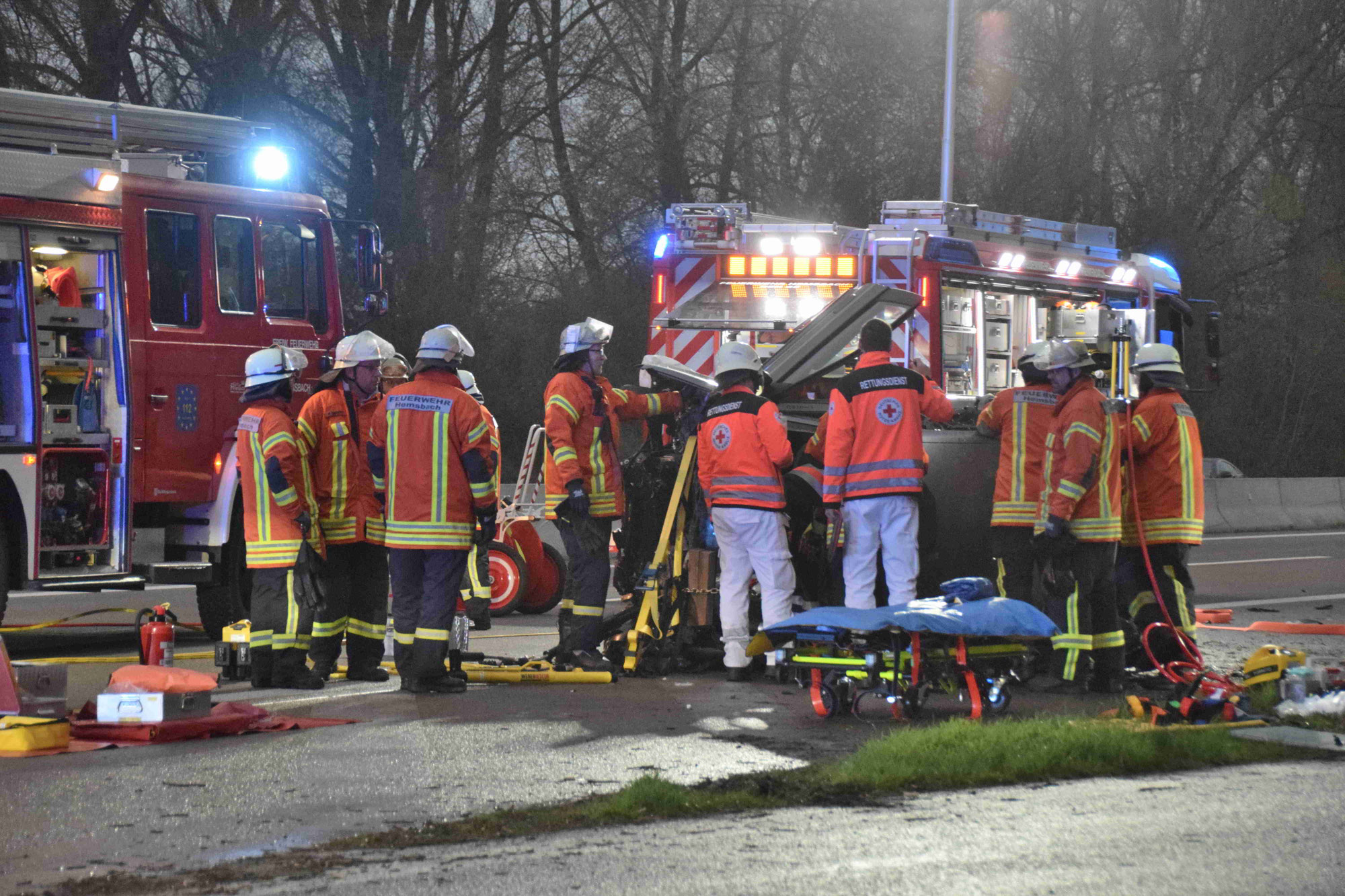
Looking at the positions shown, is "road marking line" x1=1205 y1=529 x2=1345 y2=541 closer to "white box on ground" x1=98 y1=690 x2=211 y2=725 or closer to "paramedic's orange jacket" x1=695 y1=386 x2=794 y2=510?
"paramedic's orange jacket" x1=695 y1=386 x2=794 y2=510

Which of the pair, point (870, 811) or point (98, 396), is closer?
point (870, 811)

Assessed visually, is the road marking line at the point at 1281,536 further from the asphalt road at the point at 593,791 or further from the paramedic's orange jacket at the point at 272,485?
the paramedic's orange jacket at the point at 272,485

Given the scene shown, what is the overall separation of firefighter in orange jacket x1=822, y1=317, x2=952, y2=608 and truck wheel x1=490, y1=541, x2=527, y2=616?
3.91 m

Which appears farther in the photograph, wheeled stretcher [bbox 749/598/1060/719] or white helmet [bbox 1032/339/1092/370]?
white helmet [bbox 1032/339/1092/370]

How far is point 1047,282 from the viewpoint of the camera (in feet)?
45.6

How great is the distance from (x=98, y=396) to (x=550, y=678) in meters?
3.68

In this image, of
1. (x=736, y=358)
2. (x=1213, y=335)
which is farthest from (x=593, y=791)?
(x=1213, y=335)

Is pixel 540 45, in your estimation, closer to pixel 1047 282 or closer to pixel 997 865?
pixel 1047 282

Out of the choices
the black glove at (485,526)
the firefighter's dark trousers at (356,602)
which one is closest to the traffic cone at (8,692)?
the firefighter's dark trousers at (356,602)

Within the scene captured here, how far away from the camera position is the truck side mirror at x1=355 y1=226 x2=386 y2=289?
11383mm

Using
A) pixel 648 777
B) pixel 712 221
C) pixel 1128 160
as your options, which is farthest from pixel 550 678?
pixel 1128 160

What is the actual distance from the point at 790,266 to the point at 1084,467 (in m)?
4.77

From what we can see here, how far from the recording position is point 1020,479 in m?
9.29

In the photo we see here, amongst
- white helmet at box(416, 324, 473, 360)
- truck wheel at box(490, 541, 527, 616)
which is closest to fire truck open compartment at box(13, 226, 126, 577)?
white helmet at box(416, 324, 473, 360)
